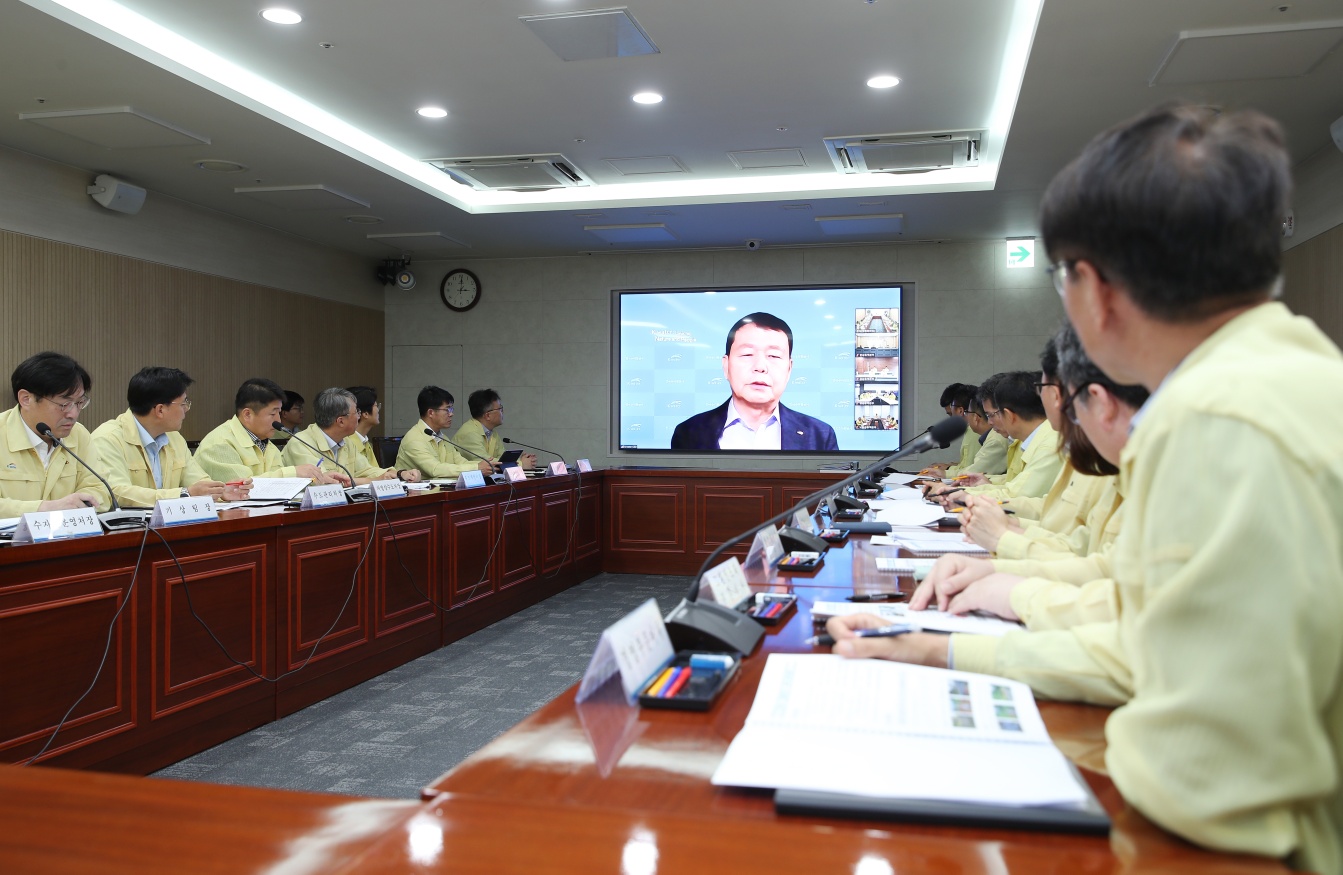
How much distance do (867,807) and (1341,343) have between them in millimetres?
5578

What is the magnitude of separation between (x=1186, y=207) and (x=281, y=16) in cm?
411

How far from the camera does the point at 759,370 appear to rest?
8086 millimetres

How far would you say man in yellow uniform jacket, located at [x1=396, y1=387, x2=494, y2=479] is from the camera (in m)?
6.34

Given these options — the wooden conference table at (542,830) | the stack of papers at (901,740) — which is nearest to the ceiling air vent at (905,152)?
the stack of papers at (901,740)

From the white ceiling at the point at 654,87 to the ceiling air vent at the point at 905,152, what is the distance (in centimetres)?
9

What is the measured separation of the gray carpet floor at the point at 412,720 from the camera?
2834 mm

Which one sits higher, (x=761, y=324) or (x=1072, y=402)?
(x=761, y=324)

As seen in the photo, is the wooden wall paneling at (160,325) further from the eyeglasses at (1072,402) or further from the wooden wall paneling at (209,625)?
the eyeglasses at (1072,402)

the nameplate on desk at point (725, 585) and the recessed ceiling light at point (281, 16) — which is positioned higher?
the recessed ceiling light at point (281, 16)

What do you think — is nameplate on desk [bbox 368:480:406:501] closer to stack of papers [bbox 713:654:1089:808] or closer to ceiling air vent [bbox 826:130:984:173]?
ceiling air vent [bbox 826:130:984:173]

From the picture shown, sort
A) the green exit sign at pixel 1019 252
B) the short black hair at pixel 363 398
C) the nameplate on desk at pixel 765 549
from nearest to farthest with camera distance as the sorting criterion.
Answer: the nameplate on desk at pixel 765 549, the short black hair at pixel 363 398, the green exit sign at pixel 1019 252

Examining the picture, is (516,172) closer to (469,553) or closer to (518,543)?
(518,543)

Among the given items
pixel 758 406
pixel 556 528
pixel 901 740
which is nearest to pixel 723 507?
pixel 556 528

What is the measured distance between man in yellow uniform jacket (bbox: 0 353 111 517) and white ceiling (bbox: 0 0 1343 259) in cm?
136
